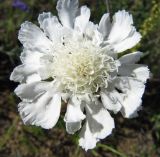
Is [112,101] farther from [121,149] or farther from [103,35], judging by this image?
[121,149]

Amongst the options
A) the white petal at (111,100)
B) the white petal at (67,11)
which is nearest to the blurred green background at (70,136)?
the white petal at (67,11)

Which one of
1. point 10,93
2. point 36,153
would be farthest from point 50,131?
point 10,93

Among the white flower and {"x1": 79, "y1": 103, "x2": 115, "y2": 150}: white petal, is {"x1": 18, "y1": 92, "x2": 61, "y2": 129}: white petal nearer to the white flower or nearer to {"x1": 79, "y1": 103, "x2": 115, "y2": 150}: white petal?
the white flower

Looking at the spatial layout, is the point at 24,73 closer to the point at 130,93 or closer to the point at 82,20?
the point at 82,20

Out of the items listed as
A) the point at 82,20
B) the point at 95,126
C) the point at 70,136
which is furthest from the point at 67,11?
the point at 70,136

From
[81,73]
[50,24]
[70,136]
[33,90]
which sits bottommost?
[70,136]

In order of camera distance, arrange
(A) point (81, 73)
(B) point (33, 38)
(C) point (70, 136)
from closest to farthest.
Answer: (A) point (81, 73), (B) point (33, 38), (C) point (70, 136)
